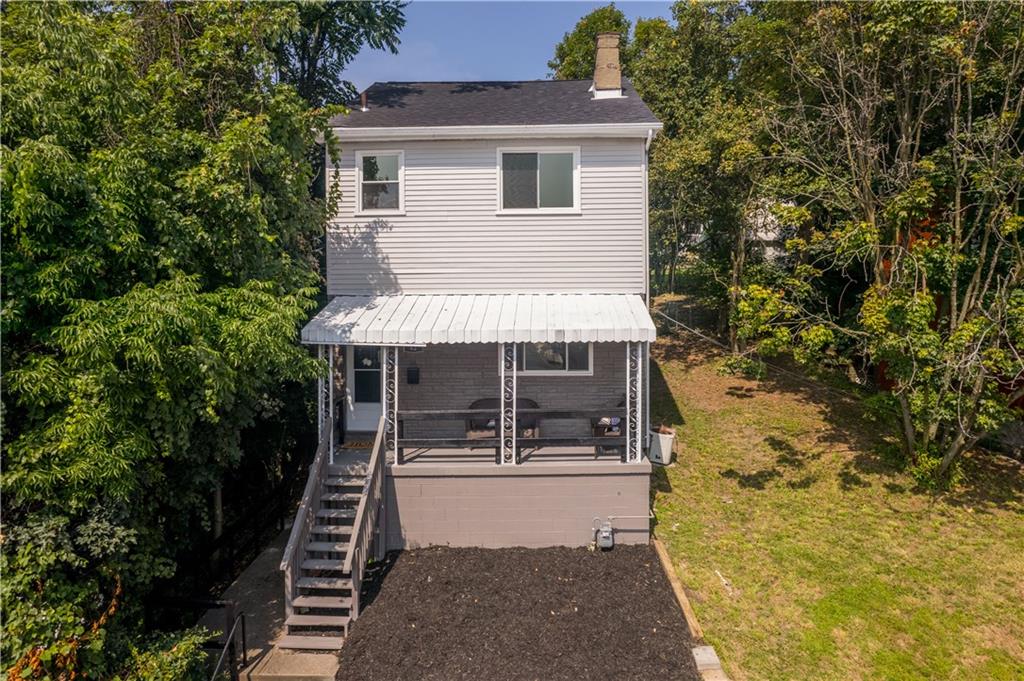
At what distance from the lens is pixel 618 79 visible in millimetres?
14383

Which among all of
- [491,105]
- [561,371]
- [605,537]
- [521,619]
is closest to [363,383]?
[561,371]

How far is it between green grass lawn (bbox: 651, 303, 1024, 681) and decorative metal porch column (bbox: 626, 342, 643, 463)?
76.9 inches

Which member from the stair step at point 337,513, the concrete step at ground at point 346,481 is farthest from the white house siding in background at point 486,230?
the stair step at point 337,513

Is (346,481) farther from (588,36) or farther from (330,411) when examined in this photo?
(588,36)

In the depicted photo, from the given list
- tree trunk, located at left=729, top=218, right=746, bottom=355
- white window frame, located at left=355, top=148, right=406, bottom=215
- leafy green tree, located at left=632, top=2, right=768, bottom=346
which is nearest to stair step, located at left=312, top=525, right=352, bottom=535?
white window frame, located at left=355, top=148, right=406, bottom=215

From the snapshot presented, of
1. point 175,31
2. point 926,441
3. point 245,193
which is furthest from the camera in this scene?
point 926,441

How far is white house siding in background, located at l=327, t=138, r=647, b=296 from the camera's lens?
41.7 ft

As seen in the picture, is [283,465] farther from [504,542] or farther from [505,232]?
[505,232]

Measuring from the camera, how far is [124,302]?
7418 mm

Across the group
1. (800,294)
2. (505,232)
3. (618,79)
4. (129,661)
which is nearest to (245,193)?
(505,232)

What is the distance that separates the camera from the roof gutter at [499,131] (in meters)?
12.3

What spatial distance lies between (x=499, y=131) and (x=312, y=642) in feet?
34.8

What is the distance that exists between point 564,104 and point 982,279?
1058cm

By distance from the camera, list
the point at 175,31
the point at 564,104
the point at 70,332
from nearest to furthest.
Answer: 1. the point at 70,332
2. the point at 175,31
3. the point at 564,104
